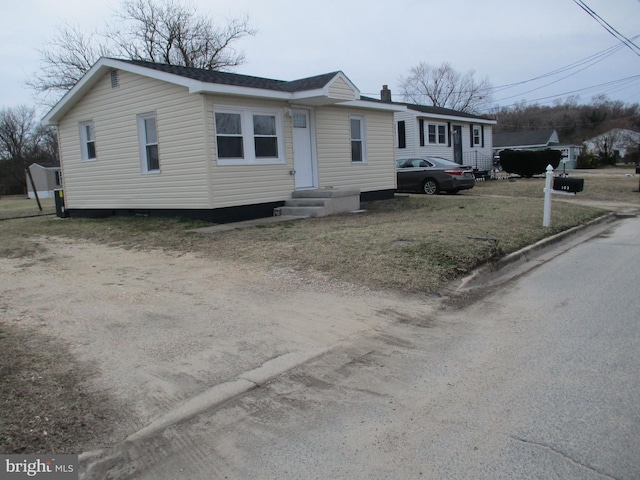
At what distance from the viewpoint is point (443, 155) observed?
29000 mm

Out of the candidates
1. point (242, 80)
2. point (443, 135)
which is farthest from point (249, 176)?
point (443, 135)

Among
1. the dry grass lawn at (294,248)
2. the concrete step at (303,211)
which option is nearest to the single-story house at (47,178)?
the dry grass lawn at (294,248)

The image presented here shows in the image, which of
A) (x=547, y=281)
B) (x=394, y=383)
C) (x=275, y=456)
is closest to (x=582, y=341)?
(x=394, y=383)

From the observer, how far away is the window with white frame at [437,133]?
28.2m

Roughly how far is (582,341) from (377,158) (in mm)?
12942

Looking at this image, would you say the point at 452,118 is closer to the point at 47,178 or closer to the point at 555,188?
the point at 555,188

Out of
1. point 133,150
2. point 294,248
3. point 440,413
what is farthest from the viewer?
point 133,150

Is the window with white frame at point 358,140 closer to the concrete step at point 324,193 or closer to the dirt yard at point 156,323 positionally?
the concrete step at point 324,193

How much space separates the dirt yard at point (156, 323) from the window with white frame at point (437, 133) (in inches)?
870

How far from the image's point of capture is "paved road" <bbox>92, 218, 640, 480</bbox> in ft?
9.50

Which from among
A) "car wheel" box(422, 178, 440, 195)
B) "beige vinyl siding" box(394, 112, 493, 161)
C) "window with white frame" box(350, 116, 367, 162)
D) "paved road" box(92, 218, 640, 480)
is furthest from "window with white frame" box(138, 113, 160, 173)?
"beige vinyl siding" box(394, 112, 493, 161)

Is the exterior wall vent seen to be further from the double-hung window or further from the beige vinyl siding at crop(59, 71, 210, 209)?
the double-hung window

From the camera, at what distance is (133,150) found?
13891 millimetres

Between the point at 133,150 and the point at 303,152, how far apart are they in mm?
4652
